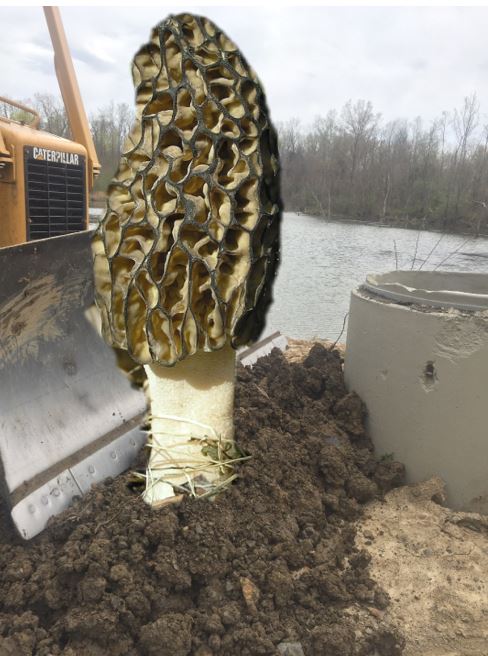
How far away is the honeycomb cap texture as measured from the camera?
1.25 metres

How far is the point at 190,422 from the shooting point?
148 cm

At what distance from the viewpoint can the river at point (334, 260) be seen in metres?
4.61

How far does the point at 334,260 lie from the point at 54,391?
3683 millimetres

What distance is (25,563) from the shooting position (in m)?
1.47

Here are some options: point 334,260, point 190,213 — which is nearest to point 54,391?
point 190,213

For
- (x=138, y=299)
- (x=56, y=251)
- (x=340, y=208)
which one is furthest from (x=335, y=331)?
(x=138, y=299)

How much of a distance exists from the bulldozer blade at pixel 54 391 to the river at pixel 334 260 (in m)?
2.26

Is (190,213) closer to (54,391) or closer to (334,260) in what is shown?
(54,391)

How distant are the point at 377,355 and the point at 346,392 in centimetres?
32

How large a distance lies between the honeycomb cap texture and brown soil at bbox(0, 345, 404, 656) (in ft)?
1.68

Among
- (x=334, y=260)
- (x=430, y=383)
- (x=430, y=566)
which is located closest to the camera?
(x=430, y=566)

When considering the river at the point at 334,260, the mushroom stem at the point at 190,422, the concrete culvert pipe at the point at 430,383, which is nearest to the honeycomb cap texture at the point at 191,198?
the mushroom stem at the point at 190,422

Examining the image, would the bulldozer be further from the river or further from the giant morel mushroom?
the river

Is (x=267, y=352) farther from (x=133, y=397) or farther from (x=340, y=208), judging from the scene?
(x=340, y=208)
